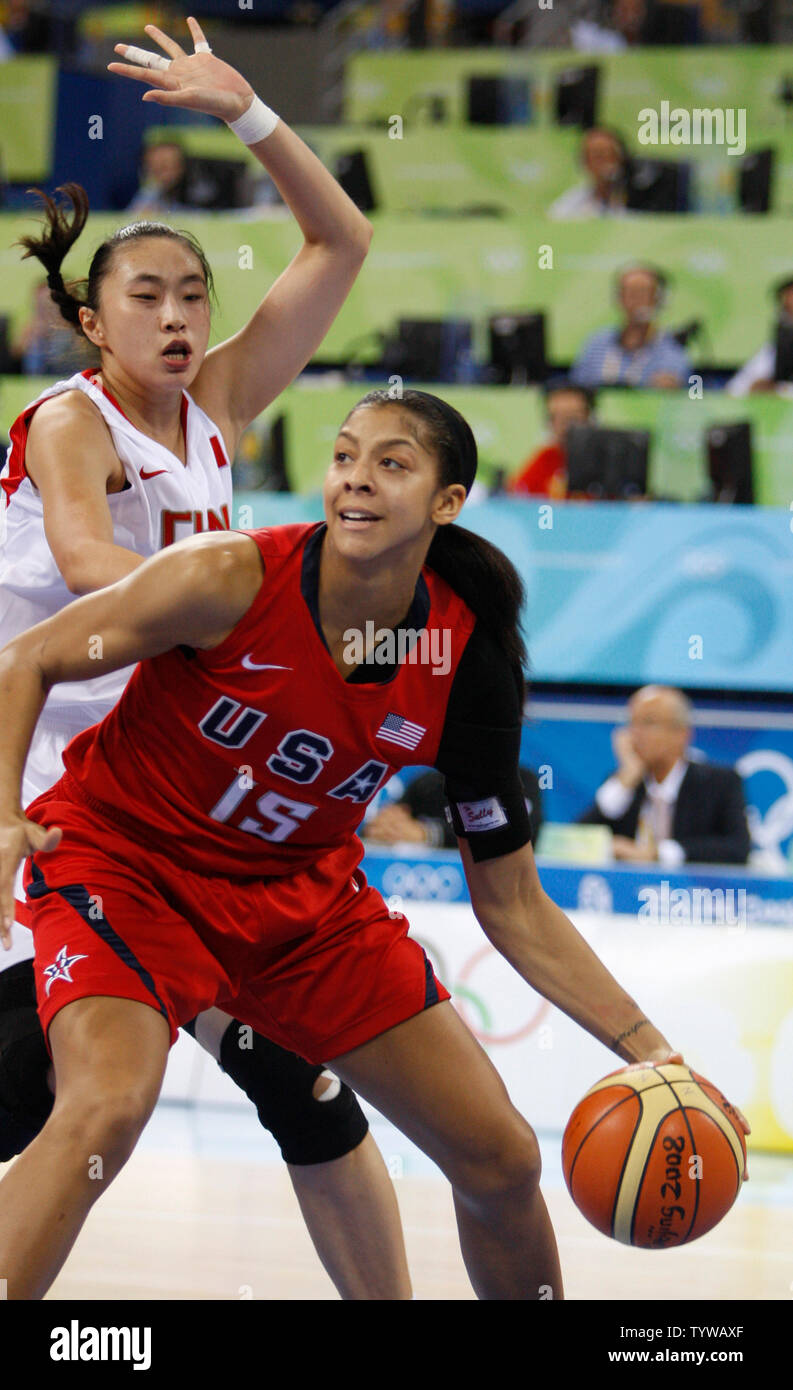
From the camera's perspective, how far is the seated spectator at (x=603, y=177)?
10281 mm

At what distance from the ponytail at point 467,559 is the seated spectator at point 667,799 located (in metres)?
4.39

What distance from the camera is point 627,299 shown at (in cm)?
920

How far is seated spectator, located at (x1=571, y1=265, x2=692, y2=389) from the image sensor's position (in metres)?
9.17

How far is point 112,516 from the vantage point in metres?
3.15

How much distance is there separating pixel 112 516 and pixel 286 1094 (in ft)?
3.80

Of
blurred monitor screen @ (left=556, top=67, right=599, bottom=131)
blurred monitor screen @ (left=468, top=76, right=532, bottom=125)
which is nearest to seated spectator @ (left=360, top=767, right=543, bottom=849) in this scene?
blurred monitor screen @ (left=556, top=67, right=599, bottom=131)

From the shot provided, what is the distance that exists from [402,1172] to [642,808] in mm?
2343

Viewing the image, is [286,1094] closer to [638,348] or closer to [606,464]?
[606,464]

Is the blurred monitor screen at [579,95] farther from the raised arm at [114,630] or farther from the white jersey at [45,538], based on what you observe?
the raised arm at [114,630]

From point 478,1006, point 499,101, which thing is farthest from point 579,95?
point 478,1006

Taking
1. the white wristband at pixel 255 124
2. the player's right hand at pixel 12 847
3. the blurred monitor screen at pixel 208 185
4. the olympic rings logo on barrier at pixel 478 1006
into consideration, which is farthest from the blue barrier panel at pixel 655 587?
Result: the player's right hand at pixel 12 847

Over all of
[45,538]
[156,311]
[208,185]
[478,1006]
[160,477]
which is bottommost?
[478,1006]

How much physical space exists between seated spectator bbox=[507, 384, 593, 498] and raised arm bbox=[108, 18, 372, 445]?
494cm
